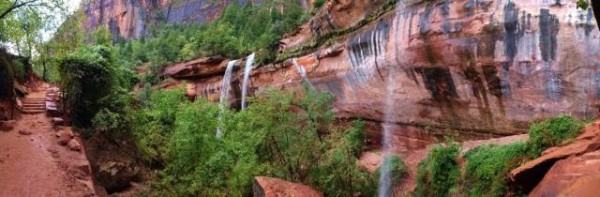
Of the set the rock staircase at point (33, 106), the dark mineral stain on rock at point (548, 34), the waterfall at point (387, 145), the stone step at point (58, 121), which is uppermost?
the dark mineral stain on rock at point (548, 34)

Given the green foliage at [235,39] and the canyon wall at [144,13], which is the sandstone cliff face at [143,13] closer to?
the canyon wall at [144,13]

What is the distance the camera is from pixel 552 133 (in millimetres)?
13164

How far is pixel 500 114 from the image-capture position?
18.6m

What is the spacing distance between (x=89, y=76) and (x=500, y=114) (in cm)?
1582

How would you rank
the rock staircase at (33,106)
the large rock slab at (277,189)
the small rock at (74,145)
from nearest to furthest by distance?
the large rock slab at (277,189), the small rock at (74,145), the rock staircase at (33,106)

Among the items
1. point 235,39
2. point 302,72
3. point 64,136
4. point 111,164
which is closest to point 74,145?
point 64,136

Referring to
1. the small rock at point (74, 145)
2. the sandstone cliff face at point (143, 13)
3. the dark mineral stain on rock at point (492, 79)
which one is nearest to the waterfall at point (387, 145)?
the dark mineral stain on rock at point (492, 79)

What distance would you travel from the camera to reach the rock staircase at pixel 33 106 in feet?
66.2

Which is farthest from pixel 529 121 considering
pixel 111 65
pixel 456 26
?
pixel 111 65

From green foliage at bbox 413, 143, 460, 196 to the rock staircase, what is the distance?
15330 millimetres

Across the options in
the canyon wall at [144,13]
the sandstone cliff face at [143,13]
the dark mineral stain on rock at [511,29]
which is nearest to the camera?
the dark mineral stain on rock at [511,29]

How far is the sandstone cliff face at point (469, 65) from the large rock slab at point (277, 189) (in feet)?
28.3

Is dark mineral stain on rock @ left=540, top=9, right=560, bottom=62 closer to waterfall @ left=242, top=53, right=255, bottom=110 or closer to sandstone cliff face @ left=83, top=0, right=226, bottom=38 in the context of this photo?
waterfall @ left=242, top=53, right=255, bottom=110

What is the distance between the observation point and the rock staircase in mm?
20188
